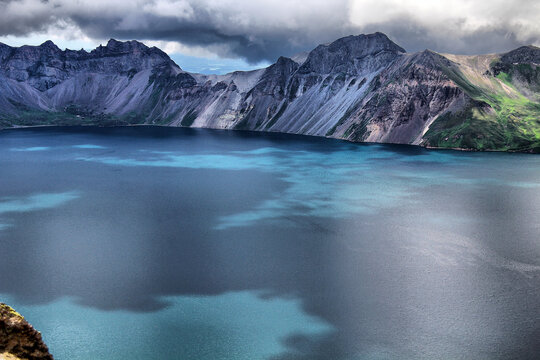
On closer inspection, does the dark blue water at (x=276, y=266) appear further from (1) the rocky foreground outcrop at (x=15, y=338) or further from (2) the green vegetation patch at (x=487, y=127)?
(2) the green vegetation patch at (x=487, y=127)

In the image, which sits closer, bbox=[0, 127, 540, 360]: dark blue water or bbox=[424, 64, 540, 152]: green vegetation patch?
bbox=[0, 127, 540, 360]: dark blue water

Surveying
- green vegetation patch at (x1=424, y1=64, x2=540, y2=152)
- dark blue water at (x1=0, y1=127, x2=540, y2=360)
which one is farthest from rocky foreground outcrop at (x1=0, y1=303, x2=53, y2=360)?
green vegetation patch at (x1=424, y1=64, x2=540, y2=152)

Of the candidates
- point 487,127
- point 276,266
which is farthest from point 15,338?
point 487,127

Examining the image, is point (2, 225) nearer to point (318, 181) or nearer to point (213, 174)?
point (213, 174)

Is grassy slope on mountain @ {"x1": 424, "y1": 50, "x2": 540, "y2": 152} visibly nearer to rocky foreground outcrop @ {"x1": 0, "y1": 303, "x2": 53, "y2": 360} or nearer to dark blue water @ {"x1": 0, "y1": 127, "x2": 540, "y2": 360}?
dark blue water @ {"x1": 0, "y1": 127, "x2": 540, "y2": 360}

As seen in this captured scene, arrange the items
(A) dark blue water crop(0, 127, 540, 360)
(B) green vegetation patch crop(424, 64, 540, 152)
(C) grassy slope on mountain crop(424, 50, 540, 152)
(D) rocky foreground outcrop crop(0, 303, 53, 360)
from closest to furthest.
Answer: (D) rocky foreground outcrop crop(0, 303, 53, 360) < (A) dark blue water crop(0, 127, 540, 360) < (B) green vegetation patch crop(424, 64, 540, 152) < (C) grassy slope on mountain crop(424, 50, 540, 152)

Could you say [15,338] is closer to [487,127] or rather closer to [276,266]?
[276,266]

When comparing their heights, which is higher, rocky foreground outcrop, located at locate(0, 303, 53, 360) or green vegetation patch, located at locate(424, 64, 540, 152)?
green vegetation patch, located at locate(424, 64, 540, 152)
